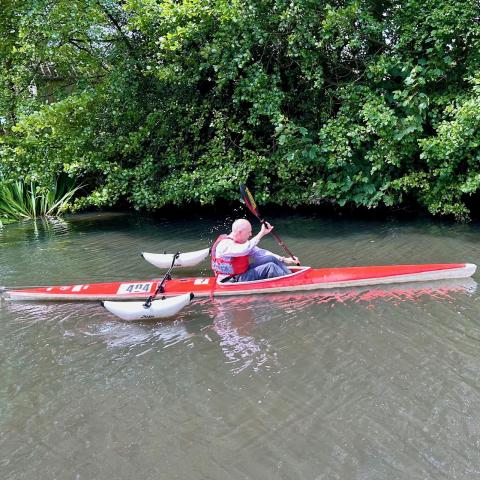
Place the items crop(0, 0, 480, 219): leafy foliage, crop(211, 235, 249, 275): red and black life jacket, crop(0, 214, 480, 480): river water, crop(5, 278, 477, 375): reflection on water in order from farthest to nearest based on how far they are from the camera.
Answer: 1. crop(0, 0, 480, 219): leafy foliage
2. crop(211, 235, 249, 275): red and black life jacket
3. crop(5, 278, 477, 375): reflection on water
4. crop(0, 214, 480, 480): river water

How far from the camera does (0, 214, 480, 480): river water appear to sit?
374 centimetres

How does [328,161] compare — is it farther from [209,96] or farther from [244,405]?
[244,405]

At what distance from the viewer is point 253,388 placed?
4672mm

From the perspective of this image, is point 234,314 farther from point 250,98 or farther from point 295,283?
point 250,98

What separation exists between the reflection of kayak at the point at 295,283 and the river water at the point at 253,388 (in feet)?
0.53

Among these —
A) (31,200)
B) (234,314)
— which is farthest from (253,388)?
(31,200)

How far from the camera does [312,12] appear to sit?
9.72 m

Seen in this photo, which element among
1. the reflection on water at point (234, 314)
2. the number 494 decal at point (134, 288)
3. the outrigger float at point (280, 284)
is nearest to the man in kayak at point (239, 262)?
the outrigger float at point (280, 284)

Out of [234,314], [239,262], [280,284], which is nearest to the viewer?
[234,314]

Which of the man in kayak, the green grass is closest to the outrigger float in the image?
the man in kayak

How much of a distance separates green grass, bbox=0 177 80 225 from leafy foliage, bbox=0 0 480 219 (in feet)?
5.09

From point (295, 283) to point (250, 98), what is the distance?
15.3ft

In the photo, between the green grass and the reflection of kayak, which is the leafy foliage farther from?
the reflection of kayak

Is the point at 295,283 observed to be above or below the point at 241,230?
below
